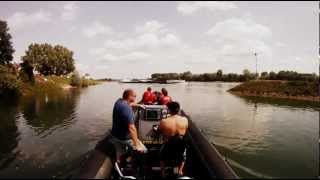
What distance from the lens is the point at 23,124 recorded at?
2567cm

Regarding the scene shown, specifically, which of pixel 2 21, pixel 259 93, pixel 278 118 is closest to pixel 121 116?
pixel 278 118

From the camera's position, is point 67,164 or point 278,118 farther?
point 278,118

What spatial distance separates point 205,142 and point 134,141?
4502 millimetres

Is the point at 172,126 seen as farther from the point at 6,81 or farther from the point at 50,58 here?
the point at 50,58

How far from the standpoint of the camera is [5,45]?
2566 inches

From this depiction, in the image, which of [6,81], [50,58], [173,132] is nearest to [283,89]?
[6,81]

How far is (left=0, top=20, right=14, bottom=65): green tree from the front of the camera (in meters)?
64.7

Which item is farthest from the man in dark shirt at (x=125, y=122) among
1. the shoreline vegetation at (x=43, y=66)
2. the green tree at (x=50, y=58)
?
the green tree at (x=50, y=58)

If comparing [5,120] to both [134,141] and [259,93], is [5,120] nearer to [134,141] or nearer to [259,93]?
[134,141]

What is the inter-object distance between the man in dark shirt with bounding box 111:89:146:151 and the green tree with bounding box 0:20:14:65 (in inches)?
2500

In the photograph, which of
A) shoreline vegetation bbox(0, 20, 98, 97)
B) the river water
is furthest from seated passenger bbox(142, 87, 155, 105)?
shoreline vegetation bbox(0, 20, 98, 97)

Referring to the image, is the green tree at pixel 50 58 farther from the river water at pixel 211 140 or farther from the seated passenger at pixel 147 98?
the seated passenger at pixel 147 98

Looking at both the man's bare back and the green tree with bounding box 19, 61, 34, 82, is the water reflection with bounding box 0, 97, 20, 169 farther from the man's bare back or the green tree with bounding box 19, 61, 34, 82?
the green tree with bounding box 19, 61, 34, 82

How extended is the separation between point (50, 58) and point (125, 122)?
107657 mm
